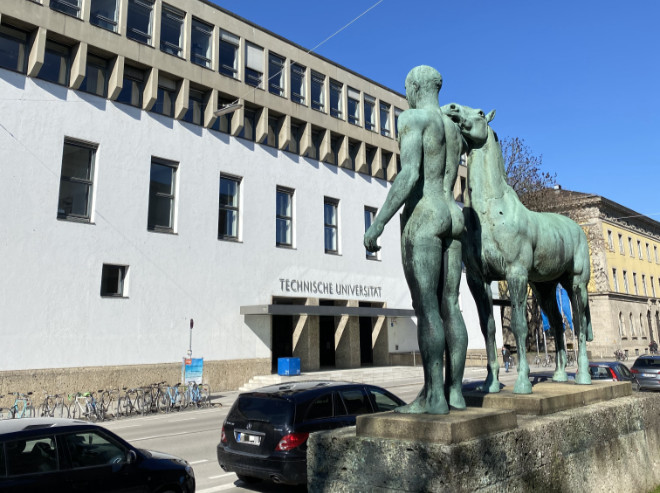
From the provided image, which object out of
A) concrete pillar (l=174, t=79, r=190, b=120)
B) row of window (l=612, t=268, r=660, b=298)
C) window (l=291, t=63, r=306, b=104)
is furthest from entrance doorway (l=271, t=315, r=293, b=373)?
row of window (l=612, t=268, r=660, b=298)

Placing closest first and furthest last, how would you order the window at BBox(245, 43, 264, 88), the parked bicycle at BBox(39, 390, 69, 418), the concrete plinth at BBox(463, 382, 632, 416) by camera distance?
the concrete plinth at BBox(463, 382, 632, 416) → the parked bicycle at BBox(39, 390, 69, 418) → the window at BBox(245, 43, 264, 88)

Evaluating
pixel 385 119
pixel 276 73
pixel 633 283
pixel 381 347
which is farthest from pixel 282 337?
pixel 633 283

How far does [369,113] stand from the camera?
38.8 m

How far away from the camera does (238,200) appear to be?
2931 centimetres

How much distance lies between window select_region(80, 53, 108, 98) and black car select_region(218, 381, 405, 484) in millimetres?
20258

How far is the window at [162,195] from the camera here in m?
25.5

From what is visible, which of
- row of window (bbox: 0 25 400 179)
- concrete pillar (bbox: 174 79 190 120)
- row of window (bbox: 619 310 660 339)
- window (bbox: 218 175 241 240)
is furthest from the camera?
row of window (bbox: 619 310 660 339)

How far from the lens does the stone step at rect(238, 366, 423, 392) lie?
26.9 metres

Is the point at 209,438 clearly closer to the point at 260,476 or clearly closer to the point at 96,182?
the point at 260,476

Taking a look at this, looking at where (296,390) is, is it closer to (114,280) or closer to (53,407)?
(53,407)

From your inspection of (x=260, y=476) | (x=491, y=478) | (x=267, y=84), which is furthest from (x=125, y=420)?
(x=267, y=84)

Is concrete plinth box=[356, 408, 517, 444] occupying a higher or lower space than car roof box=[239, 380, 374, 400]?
higher

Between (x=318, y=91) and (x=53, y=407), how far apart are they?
24312mm

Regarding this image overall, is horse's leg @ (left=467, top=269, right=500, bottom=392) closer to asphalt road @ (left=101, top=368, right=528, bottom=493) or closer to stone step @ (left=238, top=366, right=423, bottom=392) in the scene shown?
asphalt road @ (left=101, top=368, right=528, bottom=493)
